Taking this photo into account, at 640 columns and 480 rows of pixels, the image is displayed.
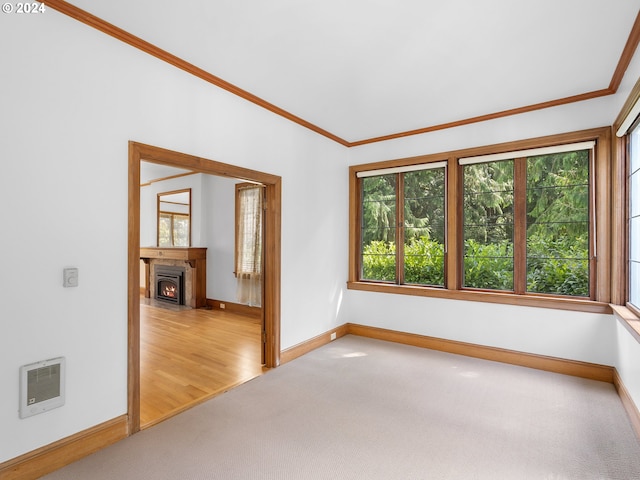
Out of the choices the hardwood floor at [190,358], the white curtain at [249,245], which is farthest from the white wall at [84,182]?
the white curtain at [249,245]

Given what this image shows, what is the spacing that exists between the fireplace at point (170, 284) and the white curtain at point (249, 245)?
146cm

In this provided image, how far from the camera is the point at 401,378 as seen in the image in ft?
10.5

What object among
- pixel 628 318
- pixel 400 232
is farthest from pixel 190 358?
pixel 628 318

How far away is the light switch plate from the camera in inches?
78.4

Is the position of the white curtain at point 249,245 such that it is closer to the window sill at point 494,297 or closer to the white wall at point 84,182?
the window sill at point 494,297

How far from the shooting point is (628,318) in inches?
101

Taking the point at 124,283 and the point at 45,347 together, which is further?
the point at 124,283

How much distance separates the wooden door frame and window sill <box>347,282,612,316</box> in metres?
1.52

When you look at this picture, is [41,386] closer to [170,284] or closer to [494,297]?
[494,297]

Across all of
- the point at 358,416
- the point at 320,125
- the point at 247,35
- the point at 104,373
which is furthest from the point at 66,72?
the point at 358,416

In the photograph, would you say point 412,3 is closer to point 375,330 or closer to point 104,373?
point 104,373

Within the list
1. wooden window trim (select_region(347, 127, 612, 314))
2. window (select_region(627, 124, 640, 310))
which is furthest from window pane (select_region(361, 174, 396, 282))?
window (select_region(627, 124, 640, 310))

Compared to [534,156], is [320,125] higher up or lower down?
higher up

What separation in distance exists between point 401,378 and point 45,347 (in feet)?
9.09
